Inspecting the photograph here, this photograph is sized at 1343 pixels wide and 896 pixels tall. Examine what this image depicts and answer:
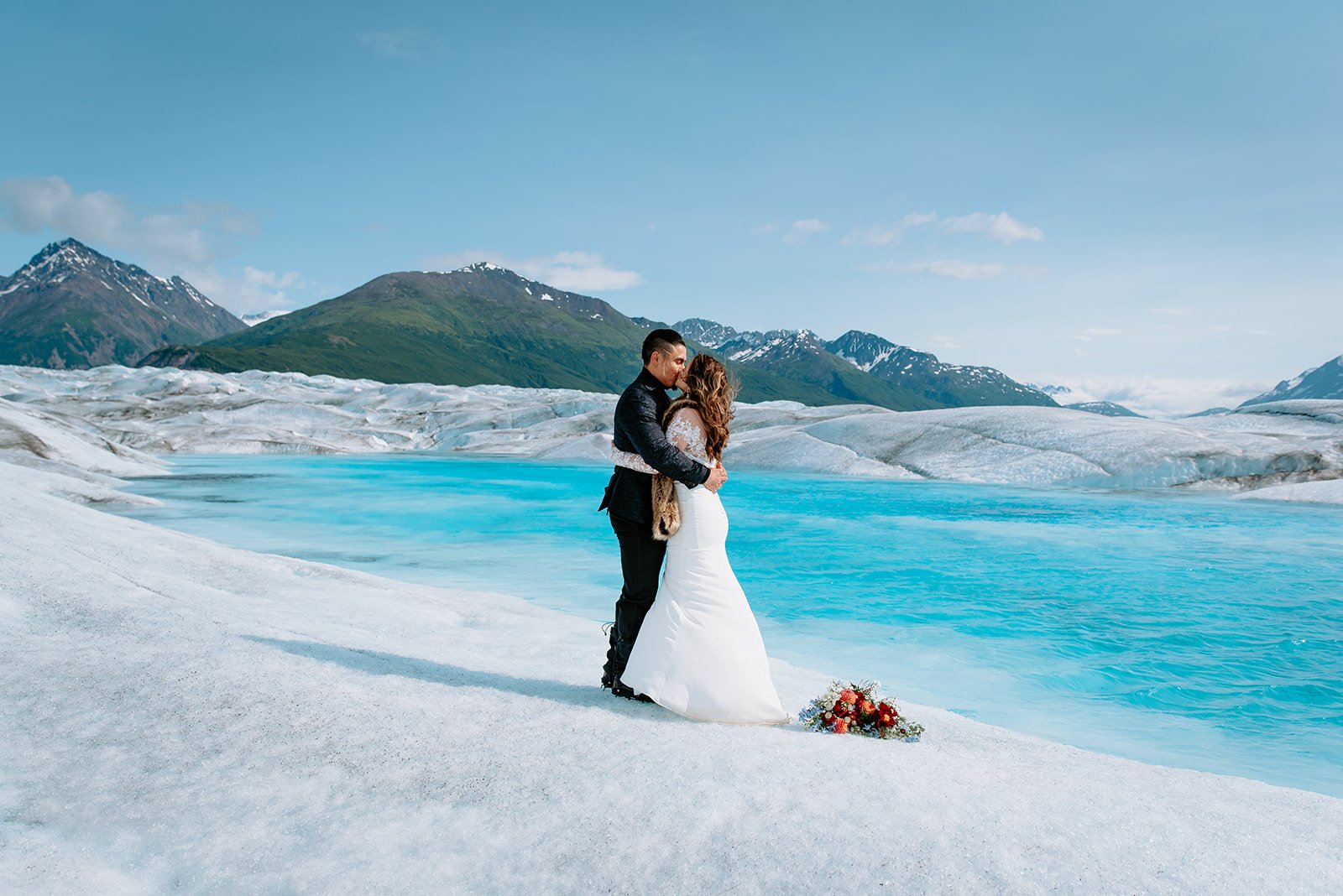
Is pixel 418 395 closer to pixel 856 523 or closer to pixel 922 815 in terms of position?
pixel 856 523

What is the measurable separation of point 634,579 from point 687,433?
3.70 ft

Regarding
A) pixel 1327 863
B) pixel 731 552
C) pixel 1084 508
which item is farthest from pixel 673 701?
pixel 1084 508

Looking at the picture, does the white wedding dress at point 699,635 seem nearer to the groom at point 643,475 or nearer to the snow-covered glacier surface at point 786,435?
the groom at point 643,475

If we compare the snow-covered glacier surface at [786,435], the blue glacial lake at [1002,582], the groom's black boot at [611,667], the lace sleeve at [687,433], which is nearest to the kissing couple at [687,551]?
the lace sleeve at [687,433]

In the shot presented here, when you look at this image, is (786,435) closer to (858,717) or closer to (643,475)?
(858,717)

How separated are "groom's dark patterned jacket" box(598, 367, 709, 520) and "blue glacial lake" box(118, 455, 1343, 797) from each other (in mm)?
2623

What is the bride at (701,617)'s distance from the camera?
17.6 ft

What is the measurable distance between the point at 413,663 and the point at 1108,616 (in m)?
11.9

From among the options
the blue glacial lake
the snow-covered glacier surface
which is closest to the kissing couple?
the blue glacial lake

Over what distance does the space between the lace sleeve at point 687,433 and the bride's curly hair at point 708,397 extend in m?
0.04

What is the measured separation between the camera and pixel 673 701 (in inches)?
210

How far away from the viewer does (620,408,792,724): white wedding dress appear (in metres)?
5.37

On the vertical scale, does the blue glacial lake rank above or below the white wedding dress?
below

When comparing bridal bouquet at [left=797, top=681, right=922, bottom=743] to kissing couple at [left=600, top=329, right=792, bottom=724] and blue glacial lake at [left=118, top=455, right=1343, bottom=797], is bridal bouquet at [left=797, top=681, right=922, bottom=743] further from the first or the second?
blue glacial lake at [left=118, top=455, right=1343, bottom=797]
